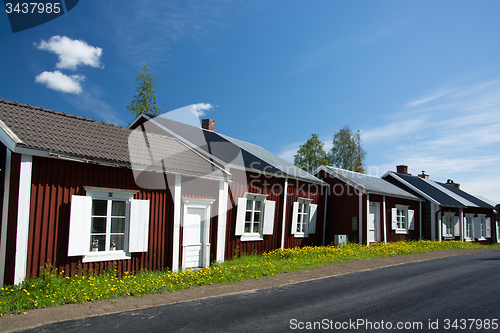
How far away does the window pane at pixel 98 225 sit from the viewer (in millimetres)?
8289

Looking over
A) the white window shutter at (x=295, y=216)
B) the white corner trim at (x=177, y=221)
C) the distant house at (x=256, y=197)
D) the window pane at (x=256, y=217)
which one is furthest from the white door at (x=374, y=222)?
the white corner trim at (x=177, y=221)

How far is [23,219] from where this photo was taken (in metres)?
7.15

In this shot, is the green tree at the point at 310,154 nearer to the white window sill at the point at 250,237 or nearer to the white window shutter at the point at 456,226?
the white window shutter at the point at 456,226

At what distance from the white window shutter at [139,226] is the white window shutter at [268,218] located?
575 cm

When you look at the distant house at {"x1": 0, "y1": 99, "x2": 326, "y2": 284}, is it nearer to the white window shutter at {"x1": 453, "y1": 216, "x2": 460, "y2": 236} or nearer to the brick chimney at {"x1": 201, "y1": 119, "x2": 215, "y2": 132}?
the brick chimney at {"x1": 201, "y1": 119, "x2": 215, "y2": 132}

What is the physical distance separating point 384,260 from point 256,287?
7340 mm

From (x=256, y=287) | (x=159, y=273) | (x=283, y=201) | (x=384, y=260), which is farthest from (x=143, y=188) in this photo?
(x=384, y=260)

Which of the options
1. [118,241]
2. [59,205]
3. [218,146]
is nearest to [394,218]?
[218,146]

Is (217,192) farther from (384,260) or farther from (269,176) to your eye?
(384,260)

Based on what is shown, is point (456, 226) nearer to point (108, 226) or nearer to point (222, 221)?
point (222, 221)

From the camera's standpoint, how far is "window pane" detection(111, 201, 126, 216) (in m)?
8.71

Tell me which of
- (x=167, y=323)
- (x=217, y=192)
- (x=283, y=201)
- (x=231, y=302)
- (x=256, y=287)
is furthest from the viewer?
(x=283, y=201)

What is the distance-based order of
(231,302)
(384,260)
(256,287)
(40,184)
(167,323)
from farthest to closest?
(384,260) < (256,287) < (40,184) < (231,302) < (167,323)

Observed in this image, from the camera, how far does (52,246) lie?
759 cm
